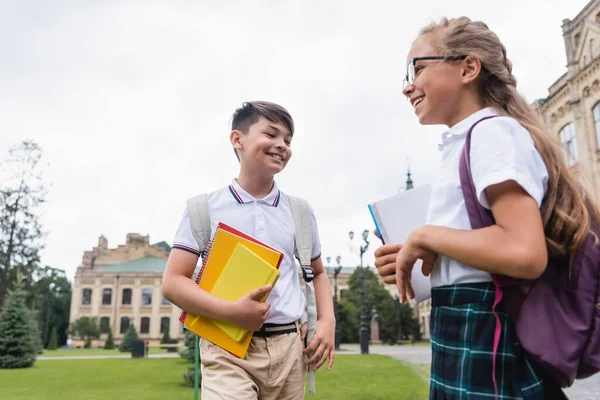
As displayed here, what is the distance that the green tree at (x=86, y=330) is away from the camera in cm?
4944

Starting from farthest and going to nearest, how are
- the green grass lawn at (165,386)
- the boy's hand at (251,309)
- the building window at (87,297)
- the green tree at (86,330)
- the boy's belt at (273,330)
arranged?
the building window at (87,297), the green tree at (86,330), the green grass lawn at (165,386), the boy's belt at (273,330), the boy's hand at (251,309)

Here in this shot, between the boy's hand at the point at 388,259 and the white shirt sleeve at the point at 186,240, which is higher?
the white shirt sleeve at the point at 186,240

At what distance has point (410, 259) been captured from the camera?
52.7 inches

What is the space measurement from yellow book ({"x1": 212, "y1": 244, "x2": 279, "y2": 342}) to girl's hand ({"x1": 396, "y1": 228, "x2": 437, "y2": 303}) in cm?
62

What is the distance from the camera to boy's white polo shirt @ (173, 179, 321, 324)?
2.18 m

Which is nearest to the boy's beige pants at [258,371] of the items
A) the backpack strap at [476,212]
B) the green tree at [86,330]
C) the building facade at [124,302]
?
the backpack strap at [476,212]

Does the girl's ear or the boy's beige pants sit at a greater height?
the girl's ear

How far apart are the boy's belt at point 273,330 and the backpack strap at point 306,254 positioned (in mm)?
113

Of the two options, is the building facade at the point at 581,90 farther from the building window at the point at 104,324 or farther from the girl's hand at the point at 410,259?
the building window at the point at 104,324

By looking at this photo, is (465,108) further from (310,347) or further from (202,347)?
(202,347)

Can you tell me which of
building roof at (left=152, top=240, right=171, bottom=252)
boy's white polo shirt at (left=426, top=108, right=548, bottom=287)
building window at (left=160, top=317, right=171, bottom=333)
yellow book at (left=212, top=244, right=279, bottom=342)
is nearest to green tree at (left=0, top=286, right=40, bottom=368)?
yellow book at (left=212, top=244, right=279, bottom=342)

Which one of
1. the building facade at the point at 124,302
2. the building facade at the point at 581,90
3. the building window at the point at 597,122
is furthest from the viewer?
the building facade at the point at 124,302

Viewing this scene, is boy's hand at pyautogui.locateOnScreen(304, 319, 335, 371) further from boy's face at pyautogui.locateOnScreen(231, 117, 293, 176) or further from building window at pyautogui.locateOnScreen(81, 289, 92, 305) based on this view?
building window at pyautogui.locateOnScreen(81, 289, 92, 305)

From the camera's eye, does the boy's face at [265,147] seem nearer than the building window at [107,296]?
Yes
